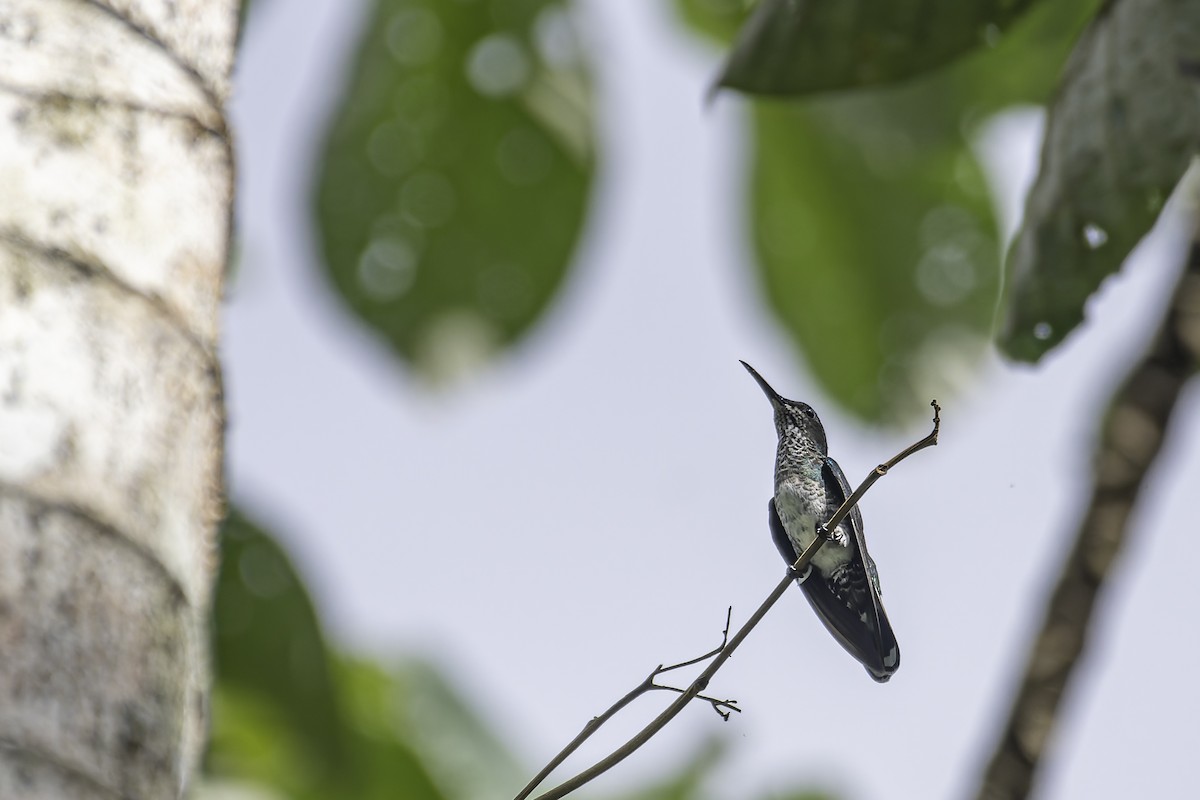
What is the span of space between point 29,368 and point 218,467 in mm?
444

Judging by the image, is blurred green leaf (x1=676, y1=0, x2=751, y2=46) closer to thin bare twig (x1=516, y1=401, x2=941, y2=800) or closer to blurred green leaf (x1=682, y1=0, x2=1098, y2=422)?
blurred green leaf (x1=682, y1=0, x2=1098, y2=422)

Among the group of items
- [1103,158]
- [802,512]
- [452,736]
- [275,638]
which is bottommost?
[452,736]

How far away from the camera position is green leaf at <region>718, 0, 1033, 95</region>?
2139 mm

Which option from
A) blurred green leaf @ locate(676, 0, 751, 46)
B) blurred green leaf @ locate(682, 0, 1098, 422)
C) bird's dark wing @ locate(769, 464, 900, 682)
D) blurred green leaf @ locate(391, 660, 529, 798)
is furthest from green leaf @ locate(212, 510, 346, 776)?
blurred green leaf @ locate(676, 0, 751, 46)

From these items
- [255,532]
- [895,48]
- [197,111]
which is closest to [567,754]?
[197,111]

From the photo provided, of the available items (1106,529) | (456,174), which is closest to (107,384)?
(1106,529)

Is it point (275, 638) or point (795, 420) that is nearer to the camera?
point (795, 420)

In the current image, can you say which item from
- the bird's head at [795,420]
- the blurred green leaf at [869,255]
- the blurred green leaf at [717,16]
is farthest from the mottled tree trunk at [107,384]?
the blurred green leaf at [869,255]

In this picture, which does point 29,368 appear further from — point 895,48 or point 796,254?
point 796,254

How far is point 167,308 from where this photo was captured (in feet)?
4.41

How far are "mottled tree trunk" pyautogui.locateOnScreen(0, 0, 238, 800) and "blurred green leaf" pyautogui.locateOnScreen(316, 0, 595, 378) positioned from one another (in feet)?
6.78

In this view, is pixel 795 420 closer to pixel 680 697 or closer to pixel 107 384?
pixel 680 697

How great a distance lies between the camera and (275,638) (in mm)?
2928

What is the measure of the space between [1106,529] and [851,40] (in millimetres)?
915
